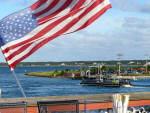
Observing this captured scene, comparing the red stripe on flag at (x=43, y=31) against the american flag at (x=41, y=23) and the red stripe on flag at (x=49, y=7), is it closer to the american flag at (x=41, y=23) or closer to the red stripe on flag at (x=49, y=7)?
the american flag at (x=41, y=23)

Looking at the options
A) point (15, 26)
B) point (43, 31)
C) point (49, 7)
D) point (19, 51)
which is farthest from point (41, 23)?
point (19, 51)

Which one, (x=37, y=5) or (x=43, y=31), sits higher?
(x=37, y=5)

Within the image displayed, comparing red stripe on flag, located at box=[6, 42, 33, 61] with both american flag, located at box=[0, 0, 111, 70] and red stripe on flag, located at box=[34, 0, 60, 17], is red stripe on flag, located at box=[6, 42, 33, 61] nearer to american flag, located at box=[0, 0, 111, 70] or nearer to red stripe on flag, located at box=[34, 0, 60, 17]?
american flag, located at box=[0, 0, 111, 70]

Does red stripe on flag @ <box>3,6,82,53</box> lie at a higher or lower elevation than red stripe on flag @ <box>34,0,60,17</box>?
lower

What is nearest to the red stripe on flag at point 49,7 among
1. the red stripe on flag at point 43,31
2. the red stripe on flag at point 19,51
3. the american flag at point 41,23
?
the american flag at point 41,23

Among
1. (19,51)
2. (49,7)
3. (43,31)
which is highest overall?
(49,7)

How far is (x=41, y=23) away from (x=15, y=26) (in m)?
0.50

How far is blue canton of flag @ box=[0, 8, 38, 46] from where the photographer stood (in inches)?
269

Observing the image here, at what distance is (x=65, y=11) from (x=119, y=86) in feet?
274

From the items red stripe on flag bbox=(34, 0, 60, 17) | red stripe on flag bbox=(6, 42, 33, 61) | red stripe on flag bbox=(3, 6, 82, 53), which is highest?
red stripe on flag bbox=(34, 0, 60, 17)

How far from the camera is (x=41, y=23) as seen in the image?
7066 mm

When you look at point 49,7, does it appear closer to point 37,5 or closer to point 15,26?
point 37,5

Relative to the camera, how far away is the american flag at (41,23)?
6.86 meters

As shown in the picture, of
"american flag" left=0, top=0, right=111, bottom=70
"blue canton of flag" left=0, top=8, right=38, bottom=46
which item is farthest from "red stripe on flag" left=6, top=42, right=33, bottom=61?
"blue canton of flag" left=0, top=8, right=38, bottom=46
